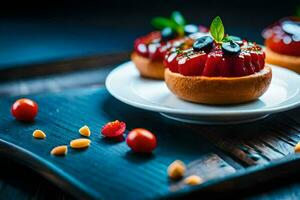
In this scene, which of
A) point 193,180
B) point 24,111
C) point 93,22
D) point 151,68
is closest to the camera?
point 193,180

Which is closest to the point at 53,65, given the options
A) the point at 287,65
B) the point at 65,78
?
the point at 65,78

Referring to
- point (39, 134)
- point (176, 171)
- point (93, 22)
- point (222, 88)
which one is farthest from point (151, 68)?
point (93, 22)

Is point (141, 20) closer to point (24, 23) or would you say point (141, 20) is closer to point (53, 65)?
point (24, 23)

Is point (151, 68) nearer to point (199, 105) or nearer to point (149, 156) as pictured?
point (199, 105)

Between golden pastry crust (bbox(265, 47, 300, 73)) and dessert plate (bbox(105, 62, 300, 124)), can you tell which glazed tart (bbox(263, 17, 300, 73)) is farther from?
dessert plate (bbox(105, 62, 300, 124))

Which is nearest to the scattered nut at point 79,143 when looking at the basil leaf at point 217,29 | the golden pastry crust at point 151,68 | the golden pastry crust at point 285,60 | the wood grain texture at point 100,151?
the wood grain texture at point 100,151

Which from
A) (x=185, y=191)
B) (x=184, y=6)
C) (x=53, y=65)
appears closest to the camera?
(x=185, y=191)

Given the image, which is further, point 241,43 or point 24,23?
point 24,23
